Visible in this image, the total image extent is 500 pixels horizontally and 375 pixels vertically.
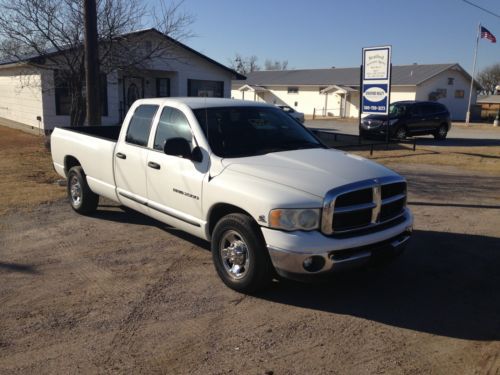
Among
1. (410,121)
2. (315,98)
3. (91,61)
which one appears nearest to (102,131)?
(91,61)

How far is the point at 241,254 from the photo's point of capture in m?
4.50

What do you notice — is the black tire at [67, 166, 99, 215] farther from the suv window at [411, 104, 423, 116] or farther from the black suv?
the suv window at [411, 104, 423, 116]

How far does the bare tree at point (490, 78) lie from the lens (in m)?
84.6

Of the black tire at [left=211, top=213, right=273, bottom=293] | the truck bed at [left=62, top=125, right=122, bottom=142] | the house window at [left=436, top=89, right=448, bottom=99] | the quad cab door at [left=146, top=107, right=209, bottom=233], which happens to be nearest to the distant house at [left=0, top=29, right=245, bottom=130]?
the truck bed at [left=62, top=125, right=122, bottom=142]

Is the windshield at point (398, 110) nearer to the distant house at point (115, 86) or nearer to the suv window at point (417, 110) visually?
the suv window at point (417, 110)

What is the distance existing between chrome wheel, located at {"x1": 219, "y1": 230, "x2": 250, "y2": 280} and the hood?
637mm

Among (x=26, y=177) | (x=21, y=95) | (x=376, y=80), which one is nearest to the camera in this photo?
(x=26, y=177)

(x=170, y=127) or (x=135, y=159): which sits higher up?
(x=170, y=127)

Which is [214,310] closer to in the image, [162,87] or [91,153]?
[91,153]

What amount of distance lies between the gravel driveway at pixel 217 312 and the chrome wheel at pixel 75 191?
3.36ft

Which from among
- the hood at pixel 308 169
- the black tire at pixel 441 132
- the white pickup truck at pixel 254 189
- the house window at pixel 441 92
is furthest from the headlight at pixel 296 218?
the house window at pixel 441 92

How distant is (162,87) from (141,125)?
67.3ft

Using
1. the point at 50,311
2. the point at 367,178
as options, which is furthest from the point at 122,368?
the point at 367,178

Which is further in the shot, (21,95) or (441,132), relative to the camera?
(441,132)
